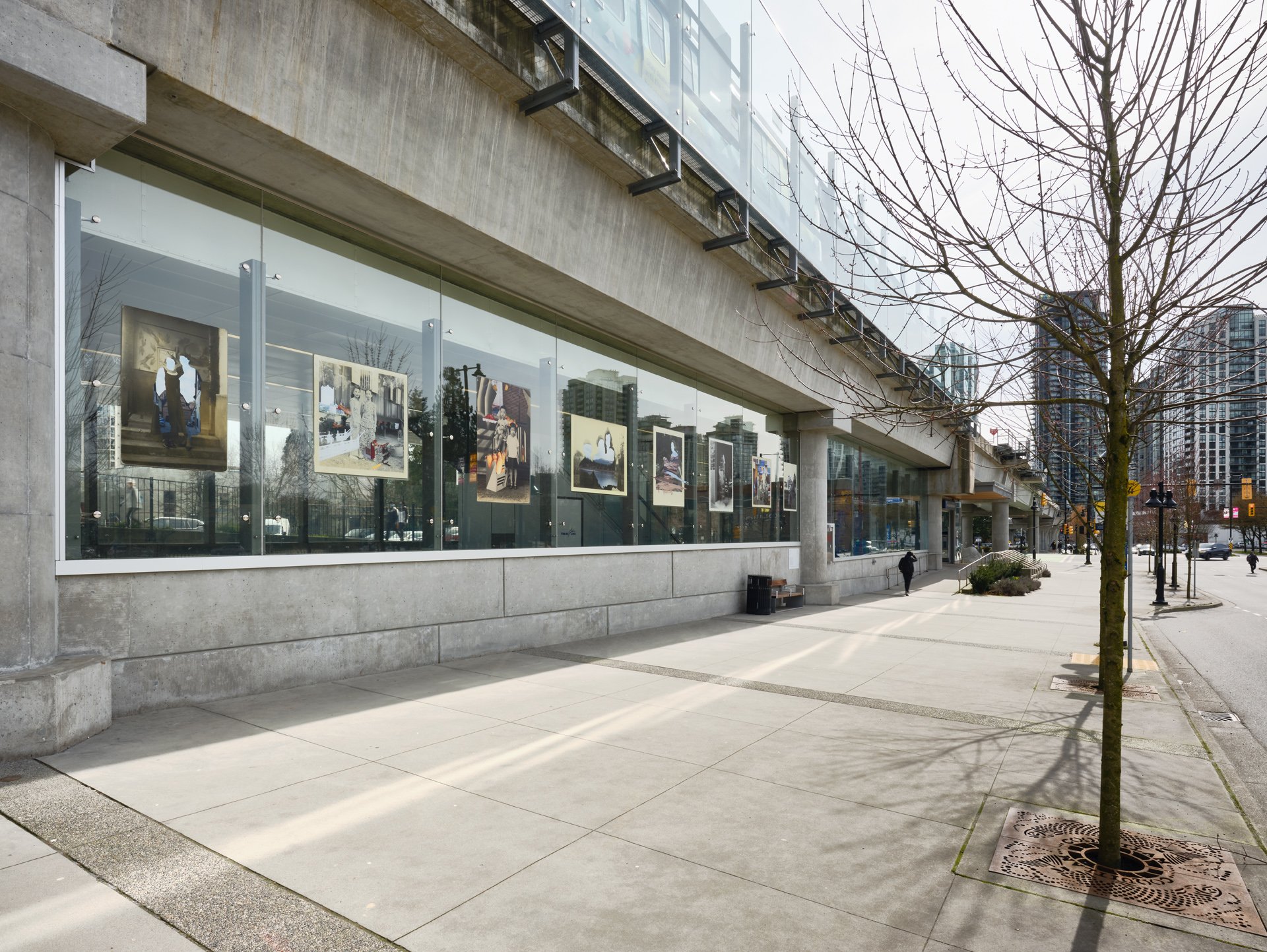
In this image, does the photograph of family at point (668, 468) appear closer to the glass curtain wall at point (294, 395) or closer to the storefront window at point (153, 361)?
the glass curtain wall at point (294, 395)

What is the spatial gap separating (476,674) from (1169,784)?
7082 mm

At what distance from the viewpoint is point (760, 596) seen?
18.2m

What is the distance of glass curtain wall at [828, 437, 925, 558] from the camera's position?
81.6 feet

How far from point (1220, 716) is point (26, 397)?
12136mm

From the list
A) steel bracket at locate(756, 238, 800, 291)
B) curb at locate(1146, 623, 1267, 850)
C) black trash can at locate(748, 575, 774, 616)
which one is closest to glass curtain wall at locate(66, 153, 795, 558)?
steel bracket at locate(756, 238, 800, 291)

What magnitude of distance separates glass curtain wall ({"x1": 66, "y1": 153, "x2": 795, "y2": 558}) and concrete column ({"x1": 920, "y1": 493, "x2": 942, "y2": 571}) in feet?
92.9

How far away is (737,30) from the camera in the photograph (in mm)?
12555

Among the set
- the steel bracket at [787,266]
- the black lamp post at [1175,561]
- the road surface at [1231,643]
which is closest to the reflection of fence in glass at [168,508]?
the steel bracket at [787,266]

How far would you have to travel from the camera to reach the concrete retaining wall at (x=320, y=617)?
23.0ft

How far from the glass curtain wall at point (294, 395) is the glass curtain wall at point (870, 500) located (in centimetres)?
1261

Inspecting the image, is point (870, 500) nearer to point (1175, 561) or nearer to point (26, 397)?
point (1175, 561)

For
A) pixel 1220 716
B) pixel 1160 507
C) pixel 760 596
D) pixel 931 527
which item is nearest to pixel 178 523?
pixel 1220 716

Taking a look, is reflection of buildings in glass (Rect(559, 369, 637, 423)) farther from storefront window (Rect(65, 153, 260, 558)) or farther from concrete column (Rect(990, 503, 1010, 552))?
concrete column (Rect(990, 503, 1010, 552))

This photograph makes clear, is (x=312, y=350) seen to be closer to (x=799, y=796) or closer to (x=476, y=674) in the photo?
(x=476, y=674)
